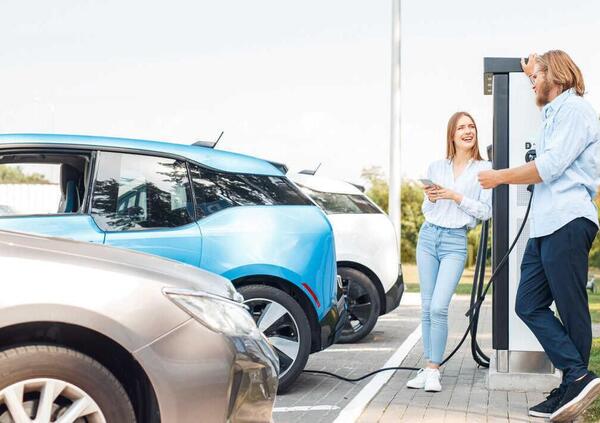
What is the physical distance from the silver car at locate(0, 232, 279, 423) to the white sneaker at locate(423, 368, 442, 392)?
3371mm

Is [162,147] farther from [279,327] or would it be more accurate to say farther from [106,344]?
[106,344]

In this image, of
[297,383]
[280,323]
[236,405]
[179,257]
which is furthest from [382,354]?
[236,405]

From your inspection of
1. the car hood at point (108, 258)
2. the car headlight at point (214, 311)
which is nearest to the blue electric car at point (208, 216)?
the car hood at point (108, 258)

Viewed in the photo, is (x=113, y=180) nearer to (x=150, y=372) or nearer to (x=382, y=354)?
(x=150, y=372)

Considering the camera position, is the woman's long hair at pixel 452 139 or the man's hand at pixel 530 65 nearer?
the man's hand at pixel 530 65

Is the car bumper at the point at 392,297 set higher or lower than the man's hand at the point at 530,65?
lower

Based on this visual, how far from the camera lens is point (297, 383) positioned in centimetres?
766

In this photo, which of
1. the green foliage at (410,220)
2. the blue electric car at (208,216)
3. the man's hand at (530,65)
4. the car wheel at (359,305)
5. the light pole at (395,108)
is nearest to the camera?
the man's hand at (530,65)

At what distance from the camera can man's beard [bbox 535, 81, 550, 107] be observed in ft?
20.3

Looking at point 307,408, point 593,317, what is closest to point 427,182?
point 307,408

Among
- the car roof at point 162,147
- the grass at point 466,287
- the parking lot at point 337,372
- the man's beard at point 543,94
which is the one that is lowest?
the grass at point 466,287

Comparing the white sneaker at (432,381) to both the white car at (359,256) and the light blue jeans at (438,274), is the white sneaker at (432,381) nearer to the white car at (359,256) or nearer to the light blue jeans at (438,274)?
the light blue jeans at (438,274)

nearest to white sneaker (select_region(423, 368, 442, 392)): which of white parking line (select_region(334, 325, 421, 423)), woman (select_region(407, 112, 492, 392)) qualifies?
woman (select_region(407, 112, 492, 392))

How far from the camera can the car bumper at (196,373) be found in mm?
3766
